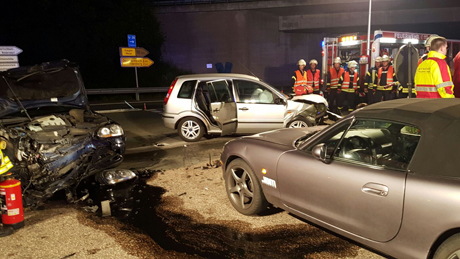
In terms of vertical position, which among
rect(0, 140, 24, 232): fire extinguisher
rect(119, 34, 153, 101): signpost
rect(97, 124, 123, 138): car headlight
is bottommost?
rect(0, 140, 24, 232): fire extinguisher

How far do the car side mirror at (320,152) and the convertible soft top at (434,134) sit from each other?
50cm

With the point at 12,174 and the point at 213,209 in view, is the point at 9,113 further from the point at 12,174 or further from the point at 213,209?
the point at 213,209

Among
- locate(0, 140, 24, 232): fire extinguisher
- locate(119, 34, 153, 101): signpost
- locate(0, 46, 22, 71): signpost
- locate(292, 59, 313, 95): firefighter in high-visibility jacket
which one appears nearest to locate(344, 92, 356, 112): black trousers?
locate(292, 59, 313, 95): firefighter in high-visibility jacket

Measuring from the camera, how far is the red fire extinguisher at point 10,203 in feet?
13.5

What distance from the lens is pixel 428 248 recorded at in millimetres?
2660

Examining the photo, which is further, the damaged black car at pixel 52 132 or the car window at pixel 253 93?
the car window at pixel 253 93

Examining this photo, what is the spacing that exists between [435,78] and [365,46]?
928cm

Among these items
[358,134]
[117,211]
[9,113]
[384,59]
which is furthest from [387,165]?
[384,59]

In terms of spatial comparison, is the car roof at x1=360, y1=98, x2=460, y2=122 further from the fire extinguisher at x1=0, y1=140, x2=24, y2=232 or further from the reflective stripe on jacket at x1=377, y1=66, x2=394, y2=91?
the reflective stripe on jacket at x1=377, y1=66, x2=394, y2=91

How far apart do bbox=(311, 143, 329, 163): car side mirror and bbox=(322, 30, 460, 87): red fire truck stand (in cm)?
1106

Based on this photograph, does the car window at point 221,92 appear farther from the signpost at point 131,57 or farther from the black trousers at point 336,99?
the signpost at point 131,57

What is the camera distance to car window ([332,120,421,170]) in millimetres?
3090

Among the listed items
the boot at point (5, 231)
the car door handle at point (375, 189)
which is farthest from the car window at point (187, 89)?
the car door handle at point (375, 189)

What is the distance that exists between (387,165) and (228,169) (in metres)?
2.13
